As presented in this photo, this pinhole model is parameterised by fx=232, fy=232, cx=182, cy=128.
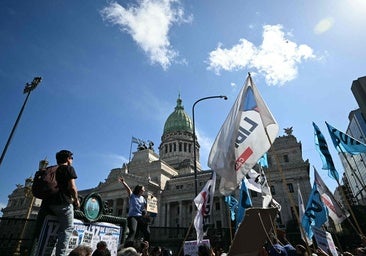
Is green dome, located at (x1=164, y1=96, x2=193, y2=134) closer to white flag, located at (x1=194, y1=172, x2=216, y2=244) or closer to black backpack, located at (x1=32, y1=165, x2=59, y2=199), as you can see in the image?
white flag, located at (x1=194, y1=172, x2=216, y2=244)

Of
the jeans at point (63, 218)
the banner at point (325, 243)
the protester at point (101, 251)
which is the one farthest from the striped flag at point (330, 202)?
the jeans at point (63, 218)

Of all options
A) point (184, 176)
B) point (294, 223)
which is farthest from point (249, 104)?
point (184, 176)

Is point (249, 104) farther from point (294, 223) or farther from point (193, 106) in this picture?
point (294, 223)

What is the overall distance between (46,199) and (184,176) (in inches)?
2004

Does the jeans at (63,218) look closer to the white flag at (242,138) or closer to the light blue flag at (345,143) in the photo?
the white flag at (242,138)

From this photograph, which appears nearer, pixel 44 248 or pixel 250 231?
pixel 44 248

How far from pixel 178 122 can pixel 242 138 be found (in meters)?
69.4

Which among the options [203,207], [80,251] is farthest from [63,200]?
[203,207]

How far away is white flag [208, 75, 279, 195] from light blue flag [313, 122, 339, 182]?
5.76 metres

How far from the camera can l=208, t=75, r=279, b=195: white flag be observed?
5.88 m

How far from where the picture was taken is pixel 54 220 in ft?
14.7

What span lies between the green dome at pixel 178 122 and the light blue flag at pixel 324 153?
6303 cm

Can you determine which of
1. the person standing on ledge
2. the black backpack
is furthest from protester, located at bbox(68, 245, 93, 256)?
the person standing on ledge

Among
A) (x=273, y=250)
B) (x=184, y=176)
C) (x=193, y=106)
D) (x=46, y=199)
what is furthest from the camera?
(x=184, y=176)
